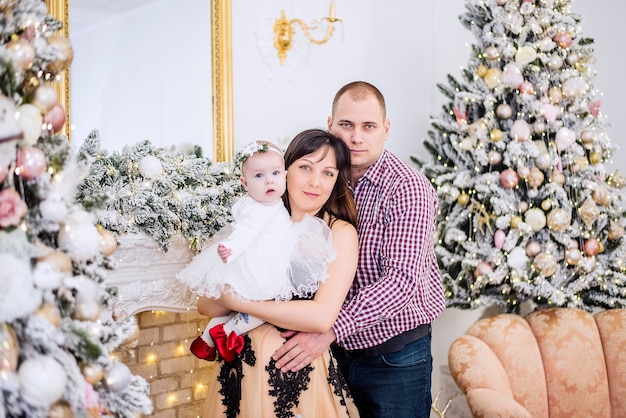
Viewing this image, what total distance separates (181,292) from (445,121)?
6.27 ft

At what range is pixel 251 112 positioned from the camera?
12.5ft

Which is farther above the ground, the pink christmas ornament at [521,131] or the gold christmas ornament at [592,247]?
the pink christmas ornament at [521,131]

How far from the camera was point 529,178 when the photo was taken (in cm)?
376

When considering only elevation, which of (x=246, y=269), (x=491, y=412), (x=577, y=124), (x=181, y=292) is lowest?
(x=491, y=412)

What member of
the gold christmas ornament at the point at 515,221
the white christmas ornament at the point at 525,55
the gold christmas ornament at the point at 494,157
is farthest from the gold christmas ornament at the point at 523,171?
the white christmas ornament at the point at 525,55

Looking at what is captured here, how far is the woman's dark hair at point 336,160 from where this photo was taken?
246cm

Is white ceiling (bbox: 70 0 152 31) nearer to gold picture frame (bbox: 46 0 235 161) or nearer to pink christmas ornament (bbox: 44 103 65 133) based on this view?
gold picture frame (bbox: 46 0 235 161)

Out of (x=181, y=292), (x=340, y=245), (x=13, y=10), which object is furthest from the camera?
(x=181, y=292)

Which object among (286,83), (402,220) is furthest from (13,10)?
(286,83)

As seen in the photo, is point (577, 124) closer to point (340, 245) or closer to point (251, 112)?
point (251, 112)

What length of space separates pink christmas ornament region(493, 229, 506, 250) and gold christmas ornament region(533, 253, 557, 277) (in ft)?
0.69

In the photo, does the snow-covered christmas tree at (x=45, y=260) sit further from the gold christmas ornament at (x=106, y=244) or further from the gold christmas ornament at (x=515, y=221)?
the gold christmas ornament at (x=515, y=221)

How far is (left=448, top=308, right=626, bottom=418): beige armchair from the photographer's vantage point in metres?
3.29

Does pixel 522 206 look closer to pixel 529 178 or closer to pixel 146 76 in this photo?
pixel 529 178
